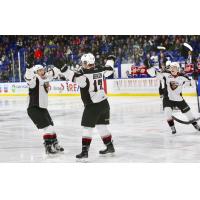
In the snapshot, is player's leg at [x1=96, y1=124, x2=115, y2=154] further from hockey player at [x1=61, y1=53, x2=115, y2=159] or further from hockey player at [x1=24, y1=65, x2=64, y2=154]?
hockey player at [x1=24, y1=65, x2=64, y2=154]

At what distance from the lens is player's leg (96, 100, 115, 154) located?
4.59 m

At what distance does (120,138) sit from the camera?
5688mm

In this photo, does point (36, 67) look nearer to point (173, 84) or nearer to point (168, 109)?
point (173, 84)

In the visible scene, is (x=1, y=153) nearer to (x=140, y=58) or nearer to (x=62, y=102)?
(x=62, y=102)

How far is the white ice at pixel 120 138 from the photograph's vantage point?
483 centimetres

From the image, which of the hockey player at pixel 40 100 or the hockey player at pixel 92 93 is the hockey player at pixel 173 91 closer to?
the hockey player at pixel 92 93

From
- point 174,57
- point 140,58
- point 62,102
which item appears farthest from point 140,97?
point 174,57

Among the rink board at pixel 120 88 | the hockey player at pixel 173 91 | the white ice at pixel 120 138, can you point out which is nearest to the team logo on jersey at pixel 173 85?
the hockey player at pixel 173 91

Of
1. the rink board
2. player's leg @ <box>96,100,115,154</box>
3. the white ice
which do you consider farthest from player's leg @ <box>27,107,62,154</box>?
the rink board

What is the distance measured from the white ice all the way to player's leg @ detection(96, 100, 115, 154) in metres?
0.11

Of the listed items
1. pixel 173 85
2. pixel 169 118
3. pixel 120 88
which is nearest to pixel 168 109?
pixel 169 118

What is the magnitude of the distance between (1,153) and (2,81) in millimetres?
5743

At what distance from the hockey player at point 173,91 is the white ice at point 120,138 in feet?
0.61

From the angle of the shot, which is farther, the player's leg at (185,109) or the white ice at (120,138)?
the player's leg at (185,109)
